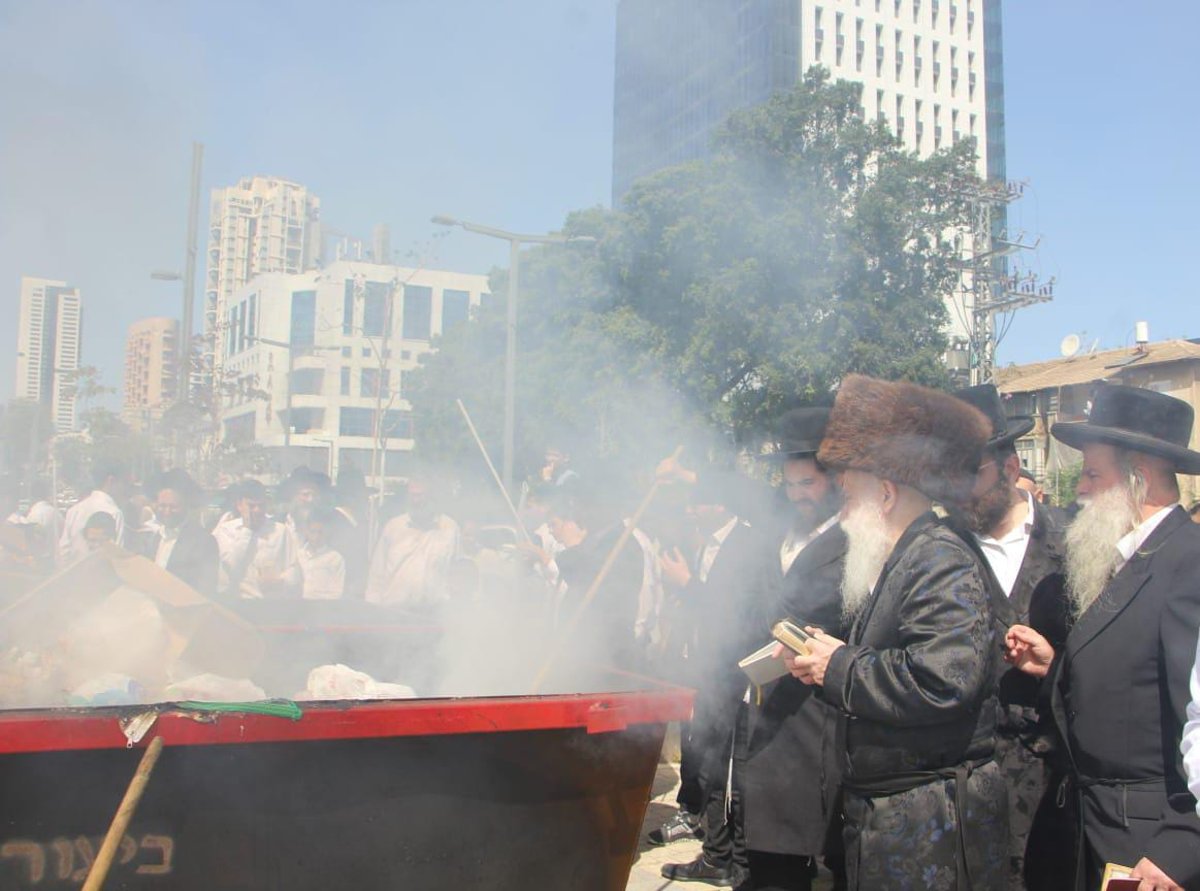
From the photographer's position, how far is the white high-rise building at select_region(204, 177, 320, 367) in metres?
5.65

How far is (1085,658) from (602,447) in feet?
10.7

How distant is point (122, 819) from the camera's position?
68.5 inches

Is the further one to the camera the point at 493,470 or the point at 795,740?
the point at 493,470

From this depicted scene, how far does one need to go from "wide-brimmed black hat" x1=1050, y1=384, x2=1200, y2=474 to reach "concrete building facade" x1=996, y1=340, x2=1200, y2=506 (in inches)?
967

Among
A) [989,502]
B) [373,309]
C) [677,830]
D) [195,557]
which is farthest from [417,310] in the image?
[989,502]

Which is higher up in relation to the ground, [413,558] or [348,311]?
[348,311]

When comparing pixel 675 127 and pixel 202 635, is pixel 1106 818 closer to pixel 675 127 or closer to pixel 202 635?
pixel 202 635

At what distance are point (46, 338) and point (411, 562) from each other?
8.75 ft

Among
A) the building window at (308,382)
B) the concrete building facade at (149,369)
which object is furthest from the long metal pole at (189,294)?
the building window at (308,382)

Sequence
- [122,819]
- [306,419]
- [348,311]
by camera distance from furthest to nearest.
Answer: [306,419], [348,311], [122,819]

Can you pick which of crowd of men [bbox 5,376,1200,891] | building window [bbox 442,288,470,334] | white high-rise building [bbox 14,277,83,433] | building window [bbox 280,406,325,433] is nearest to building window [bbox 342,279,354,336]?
building window [bbox 442,288,470,334]

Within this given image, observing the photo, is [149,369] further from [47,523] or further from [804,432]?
[804,432]

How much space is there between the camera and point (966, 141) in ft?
68.7

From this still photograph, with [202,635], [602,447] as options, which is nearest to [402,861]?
[202,635]
